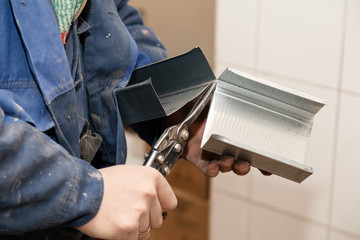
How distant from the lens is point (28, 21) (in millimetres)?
625

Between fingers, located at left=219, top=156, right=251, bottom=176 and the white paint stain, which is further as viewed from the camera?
fingers, located at left=219, top=156, right=251, bottom=176

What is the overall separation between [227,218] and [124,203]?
69 cm

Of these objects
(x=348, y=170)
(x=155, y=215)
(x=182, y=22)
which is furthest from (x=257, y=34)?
(x=155, y=215)

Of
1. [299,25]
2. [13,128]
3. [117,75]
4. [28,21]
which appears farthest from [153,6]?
[13,128]

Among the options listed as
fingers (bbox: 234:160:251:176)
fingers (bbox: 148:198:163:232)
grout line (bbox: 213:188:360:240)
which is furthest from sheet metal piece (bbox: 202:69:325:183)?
grout line (bbox: 213:188:360:240)

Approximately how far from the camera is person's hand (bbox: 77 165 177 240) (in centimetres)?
59

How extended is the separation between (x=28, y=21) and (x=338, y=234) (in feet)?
2.43

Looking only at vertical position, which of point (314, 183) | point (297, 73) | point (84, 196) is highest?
point (297, 73)

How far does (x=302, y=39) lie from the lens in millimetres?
994

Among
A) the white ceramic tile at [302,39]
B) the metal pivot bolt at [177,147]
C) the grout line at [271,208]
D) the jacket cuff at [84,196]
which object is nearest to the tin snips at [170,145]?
the metal pivot bolt at [177,147]

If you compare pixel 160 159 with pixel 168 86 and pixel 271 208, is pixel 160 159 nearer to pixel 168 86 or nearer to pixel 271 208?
pixel 168 86

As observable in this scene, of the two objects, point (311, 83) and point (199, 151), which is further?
point (311, 83)

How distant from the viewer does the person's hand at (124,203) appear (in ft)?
1.94

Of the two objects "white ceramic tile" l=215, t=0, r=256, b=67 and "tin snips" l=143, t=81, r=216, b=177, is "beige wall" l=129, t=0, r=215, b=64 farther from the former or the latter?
"tin snips" l=143, t=81, r=216, b=177
